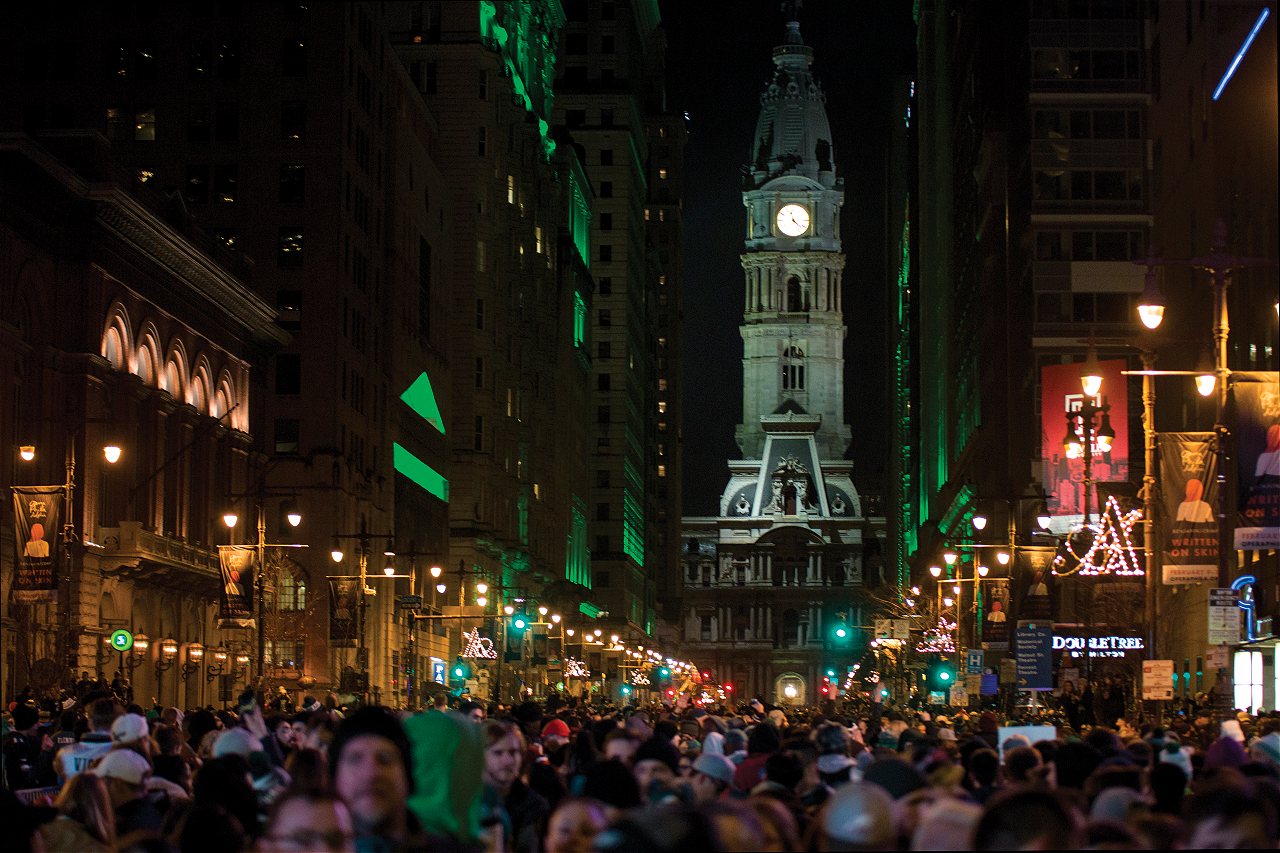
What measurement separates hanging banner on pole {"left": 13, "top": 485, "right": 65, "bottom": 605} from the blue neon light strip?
28200 mm

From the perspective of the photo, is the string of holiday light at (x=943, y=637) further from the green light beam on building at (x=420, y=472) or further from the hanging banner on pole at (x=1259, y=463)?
the hanging banner on pole at (x=1259, y=463)

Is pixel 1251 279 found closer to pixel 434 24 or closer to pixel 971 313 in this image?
pixel 971 313

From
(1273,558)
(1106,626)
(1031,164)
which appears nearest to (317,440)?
(1031,164)

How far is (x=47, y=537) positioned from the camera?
52656mm

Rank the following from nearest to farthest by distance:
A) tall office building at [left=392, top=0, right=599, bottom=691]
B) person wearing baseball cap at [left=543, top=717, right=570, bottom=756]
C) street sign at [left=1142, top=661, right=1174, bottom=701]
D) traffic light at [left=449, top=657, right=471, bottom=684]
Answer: person wearing baseball cap at [left=543, top=717, right=570, bottom=756] → street sign at [left=1142, top=661, right=1174, bottom=701] → traffic light at [left=449, top=657, right=471, bottom=684] → tall office building at [left=392, top=0, right=599, bottom=691]

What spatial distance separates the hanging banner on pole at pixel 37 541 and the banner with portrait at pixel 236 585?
818 centimetres

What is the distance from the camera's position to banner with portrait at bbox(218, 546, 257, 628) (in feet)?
200

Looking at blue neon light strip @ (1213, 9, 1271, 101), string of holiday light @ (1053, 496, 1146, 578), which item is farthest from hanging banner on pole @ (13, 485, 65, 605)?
blue neon light strip @ (1213, 9, 1271, 101)

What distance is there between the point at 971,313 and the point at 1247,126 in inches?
2741

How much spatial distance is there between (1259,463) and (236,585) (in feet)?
107

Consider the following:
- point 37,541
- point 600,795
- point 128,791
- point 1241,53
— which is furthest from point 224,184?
point 600,795

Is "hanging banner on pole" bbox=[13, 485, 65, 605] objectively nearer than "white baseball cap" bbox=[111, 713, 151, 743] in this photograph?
No

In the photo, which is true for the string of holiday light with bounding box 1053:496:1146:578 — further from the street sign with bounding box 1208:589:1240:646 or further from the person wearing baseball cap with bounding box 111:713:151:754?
the person wearing baseball cap with bounding box 111:713:151:754

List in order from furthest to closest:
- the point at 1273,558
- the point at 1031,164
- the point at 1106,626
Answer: the point at 1031,164 → the point at 1106,626 → the point at 1273,558
